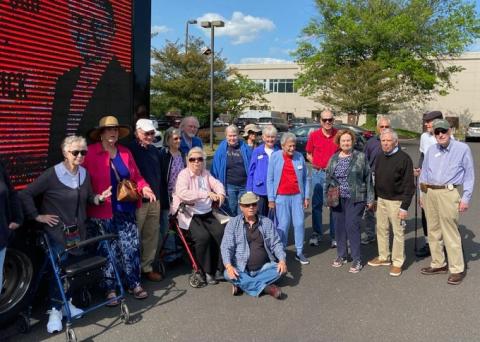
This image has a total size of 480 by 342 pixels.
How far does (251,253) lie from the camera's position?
5098 mm

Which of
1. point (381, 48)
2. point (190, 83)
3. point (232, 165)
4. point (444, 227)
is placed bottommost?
point (444, 227)

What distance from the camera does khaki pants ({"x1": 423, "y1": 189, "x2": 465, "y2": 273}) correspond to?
5.30 m

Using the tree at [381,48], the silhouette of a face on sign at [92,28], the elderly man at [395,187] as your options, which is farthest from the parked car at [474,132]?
the silhouette of a face on sign at [92,28]

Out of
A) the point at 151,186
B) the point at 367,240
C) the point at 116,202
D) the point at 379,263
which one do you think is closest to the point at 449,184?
the point at 379,263

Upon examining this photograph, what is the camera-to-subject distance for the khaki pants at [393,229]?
221 inches

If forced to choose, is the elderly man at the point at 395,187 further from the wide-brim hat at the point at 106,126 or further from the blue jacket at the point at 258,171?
the wide-brim hat at the point at 106,126

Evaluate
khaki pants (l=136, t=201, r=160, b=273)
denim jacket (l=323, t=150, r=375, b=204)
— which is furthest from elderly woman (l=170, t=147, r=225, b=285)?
denim jacket (l=323, t=150, r=375, b=204)

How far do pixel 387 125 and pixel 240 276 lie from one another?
10.5 feet

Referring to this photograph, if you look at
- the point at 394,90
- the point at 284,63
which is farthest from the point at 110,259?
the point at 284,63

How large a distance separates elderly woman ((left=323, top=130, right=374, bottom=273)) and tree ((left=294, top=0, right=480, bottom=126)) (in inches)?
1091

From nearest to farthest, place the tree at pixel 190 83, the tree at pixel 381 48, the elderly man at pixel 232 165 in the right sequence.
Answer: the elderly man at pixel 232 165 < the tree at pixel 190 83 < the tree at pixel 381 48

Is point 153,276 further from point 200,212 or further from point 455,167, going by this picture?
point 455,167

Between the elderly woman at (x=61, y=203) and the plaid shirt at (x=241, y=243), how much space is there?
1503 mm

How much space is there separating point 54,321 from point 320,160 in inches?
170
